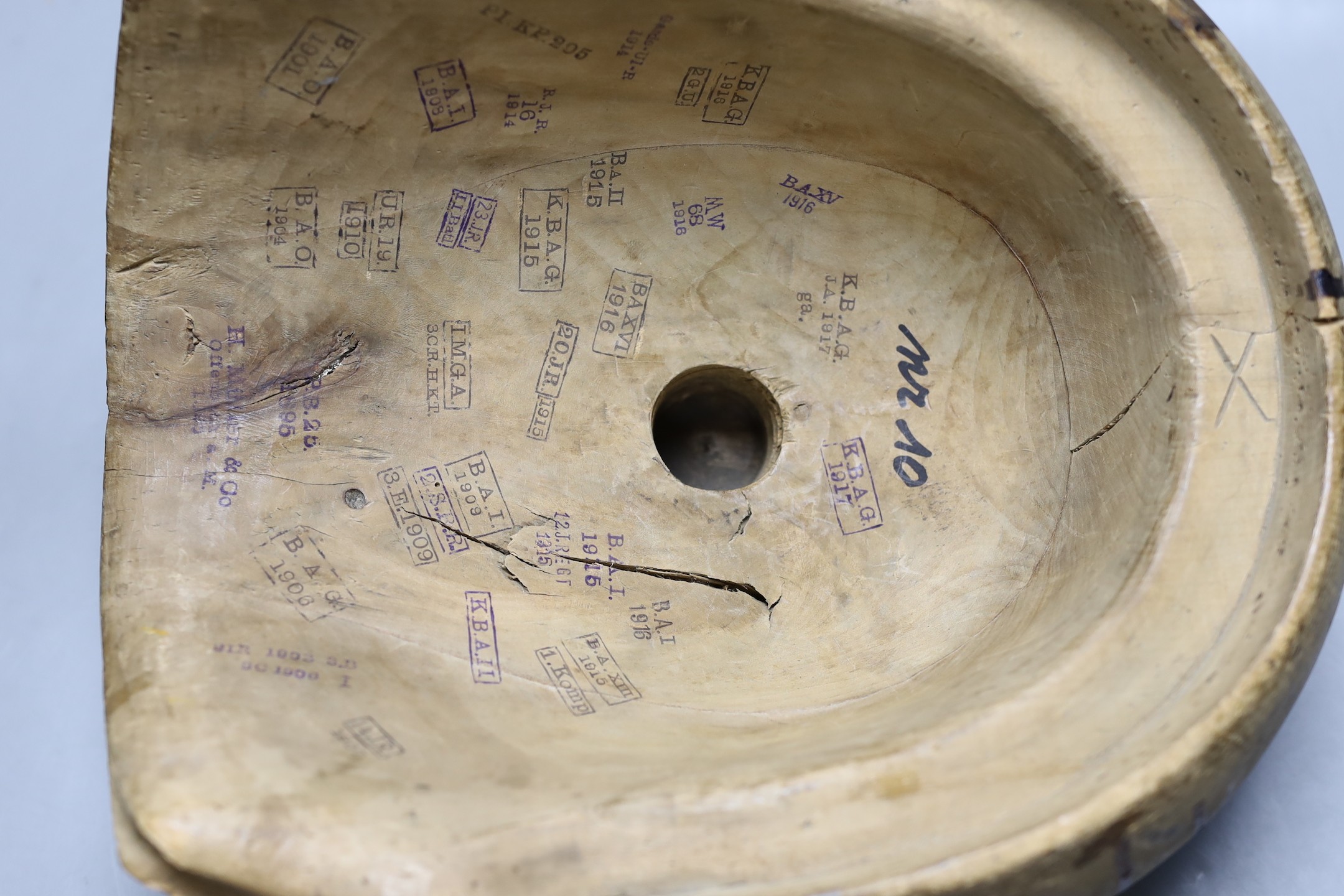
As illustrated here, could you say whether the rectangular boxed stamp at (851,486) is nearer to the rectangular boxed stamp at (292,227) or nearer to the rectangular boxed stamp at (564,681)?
the rectangular boxed stamp at (564,681)

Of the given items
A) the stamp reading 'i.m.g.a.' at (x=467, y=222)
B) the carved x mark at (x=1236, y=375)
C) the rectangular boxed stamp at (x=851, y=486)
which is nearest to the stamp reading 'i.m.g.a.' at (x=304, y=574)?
the stamp reading 'i.m.g.a.' at (x=467, y=222)

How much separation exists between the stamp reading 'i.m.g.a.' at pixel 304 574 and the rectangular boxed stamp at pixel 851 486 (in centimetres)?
53

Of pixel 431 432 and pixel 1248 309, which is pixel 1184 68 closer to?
pixel 1248 309

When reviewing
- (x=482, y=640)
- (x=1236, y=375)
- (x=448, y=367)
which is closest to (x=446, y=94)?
(x=448, y=367)

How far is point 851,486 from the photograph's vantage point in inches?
48.1

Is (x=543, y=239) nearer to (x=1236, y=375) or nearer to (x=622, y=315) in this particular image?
(x=622, y=315)

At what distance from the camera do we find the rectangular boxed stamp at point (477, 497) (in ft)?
3.85

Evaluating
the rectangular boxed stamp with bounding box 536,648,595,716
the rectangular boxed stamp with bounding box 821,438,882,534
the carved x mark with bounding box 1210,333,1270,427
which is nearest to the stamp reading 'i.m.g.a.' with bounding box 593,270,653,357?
the rectangular boxed stamp with bounding box 821,438,882,534

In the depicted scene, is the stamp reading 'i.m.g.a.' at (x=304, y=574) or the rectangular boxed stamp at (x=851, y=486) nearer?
the stamp reading 'i.m.g.a.' at (x=304, y=574)

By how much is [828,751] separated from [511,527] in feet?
1.50

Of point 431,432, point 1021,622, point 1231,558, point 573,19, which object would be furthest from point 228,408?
point 1231,558

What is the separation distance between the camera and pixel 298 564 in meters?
1.07

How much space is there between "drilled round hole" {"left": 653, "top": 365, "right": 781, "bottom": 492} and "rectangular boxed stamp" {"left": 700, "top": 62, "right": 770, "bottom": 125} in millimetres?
290

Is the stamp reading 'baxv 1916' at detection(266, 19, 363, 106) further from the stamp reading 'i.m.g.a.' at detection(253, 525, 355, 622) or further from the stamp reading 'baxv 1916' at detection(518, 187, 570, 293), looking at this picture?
the stamp reading 'i.m.g.a.' at detection(253, 525, 355, 622)
